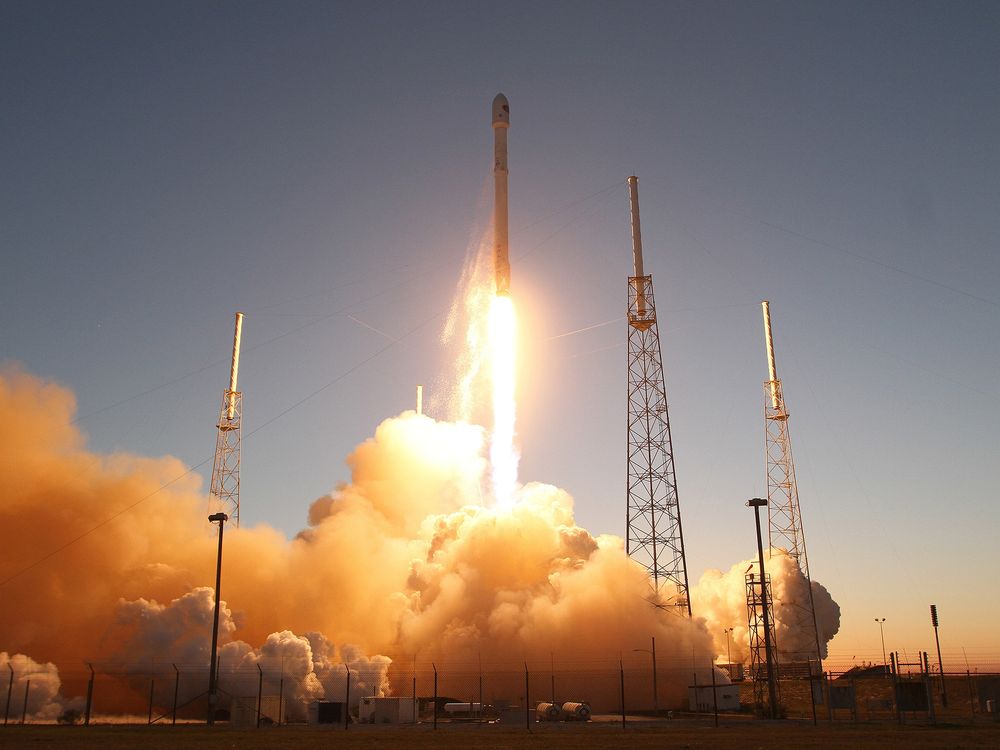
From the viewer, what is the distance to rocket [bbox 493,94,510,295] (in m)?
66.0

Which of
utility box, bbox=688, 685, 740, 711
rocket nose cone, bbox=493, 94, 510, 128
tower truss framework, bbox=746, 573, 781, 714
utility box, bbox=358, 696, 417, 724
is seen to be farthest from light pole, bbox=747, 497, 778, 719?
rocket nose cone, bbox=493, 94, 510, 128

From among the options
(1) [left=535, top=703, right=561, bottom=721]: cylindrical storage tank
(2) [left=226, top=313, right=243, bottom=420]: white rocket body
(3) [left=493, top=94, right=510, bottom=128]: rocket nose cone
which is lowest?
(1) [left=535, top=703, right=561, bottom=721]: cylindrical storage tank

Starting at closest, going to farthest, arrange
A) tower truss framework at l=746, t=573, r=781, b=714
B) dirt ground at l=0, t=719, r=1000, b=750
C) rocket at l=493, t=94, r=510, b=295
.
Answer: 1. dirt ground at l=0, t=719, r=1000, b=750
2. tower truss framework at l=746, t=573, r=781, b=714
3. rocket at l=493, t=94, r=510, b=295

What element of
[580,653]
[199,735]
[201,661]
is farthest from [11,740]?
[580,653]

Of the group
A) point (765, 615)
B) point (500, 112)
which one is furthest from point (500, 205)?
point (765, 615)

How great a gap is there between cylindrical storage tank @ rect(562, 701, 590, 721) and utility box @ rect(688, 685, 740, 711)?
9037mm

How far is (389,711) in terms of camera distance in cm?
5159

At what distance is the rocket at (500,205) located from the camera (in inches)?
2598

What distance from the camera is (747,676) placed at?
78500mm

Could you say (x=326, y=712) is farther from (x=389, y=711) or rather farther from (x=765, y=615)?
(x=765, y=615)

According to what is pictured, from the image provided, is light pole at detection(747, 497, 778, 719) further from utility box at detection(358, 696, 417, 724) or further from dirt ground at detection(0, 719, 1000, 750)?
utility box at detection(358, 696, 417, 724)

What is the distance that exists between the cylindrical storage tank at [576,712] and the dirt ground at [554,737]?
24.5ft

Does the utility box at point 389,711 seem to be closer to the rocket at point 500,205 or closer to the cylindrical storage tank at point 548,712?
the cylindrical storage tank at point 548,712

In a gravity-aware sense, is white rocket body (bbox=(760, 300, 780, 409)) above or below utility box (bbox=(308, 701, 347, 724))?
above
